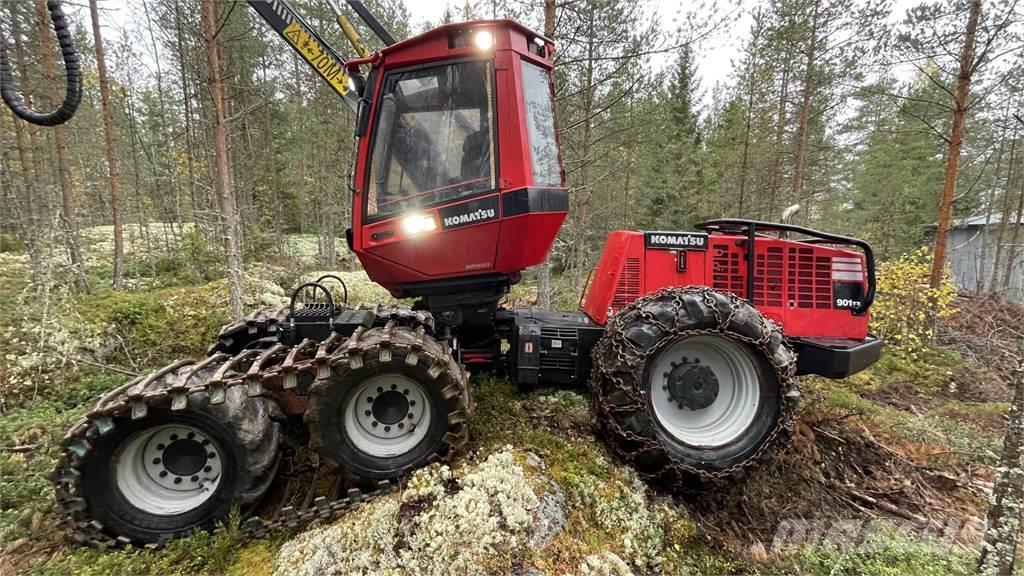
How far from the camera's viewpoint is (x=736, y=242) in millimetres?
3525

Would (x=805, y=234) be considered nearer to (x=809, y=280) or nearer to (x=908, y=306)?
(x=809, y=280)

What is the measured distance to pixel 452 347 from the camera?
3.59 m

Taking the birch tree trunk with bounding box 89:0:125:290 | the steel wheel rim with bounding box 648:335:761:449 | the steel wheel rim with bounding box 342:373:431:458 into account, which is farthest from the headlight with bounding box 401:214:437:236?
the birch tree trunk with bounding box 89:0:125:290

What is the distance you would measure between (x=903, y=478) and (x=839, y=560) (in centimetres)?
149

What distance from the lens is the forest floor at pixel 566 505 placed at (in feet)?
7.59

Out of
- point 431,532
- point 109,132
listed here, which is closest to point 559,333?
point 431,532

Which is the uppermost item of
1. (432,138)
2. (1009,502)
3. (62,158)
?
(62,158)

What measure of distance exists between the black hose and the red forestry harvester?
1.41 metres

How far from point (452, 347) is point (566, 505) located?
1.51 m

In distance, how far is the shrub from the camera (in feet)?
24.3

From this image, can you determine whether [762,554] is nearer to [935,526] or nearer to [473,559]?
[935,526]

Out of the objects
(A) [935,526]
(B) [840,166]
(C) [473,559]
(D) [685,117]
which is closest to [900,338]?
(A) [935,526]

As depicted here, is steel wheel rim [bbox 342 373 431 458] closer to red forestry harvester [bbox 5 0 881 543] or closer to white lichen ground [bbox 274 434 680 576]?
red forestry harvester [bbox 5 0 881 543]

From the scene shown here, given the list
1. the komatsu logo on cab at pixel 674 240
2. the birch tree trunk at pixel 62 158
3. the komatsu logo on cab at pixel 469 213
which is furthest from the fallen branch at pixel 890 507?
the birch tree trunk at pixel 62 158
